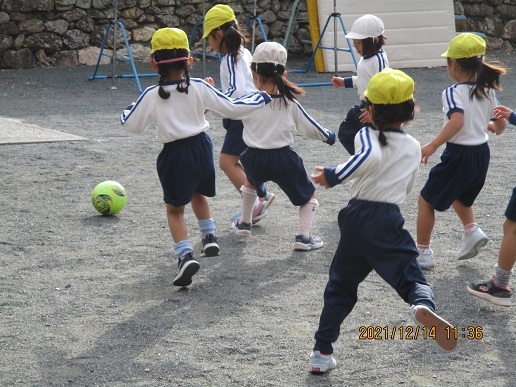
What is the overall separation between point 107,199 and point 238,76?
134cm

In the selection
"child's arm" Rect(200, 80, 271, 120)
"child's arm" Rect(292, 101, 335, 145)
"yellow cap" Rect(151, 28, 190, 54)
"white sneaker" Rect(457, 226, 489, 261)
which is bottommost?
"white sneaker" Rect(457, 226, 489, 261)

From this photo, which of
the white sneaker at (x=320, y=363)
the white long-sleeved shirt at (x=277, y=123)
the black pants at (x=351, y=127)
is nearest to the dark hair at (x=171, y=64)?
the white long-sleeved shirt at (x=277, y=123)

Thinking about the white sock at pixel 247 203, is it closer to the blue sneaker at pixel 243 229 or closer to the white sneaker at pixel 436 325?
the blue sneaker at pixel 243 229

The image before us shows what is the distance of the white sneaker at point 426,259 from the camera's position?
571 cm

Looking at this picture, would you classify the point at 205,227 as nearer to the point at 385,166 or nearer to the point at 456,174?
the point at 456,174

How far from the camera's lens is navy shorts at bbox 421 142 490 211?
18.5ft

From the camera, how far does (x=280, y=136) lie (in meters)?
6.21

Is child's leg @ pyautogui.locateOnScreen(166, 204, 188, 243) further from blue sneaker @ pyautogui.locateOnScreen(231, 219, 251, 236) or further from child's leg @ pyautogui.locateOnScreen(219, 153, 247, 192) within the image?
child's leg @ pyautogui.locateOnScreen(219, 153, 247, 192)

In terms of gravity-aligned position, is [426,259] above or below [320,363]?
below

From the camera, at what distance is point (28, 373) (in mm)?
4137

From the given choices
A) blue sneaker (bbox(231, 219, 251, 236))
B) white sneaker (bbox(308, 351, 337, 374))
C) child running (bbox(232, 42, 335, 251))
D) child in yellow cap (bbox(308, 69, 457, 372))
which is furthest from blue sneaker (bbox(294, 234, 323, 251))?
white sneaker (bbox(308, 351, 337, 374))

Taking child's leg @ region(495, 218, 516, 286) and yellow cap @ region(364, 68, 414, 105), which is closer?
yellow cap @ region(364, 68, 414, 105)

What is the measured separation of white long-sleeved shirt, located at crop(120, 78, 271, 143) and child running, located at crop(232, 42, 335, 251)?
0.60 meters

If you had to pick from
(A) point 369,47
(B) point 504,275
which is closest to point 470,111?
(B) point 504,275
